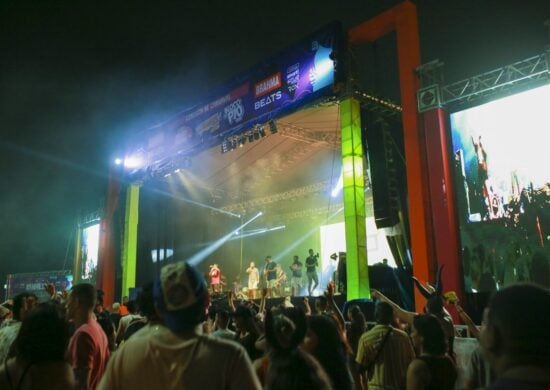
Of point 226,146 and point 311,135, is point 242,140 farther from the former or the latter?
point 311,135

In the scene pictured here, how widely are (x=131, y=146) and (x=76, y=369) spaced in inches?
665

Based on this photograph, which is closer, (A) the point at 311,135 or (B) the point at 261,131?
(B) the point at 261,131

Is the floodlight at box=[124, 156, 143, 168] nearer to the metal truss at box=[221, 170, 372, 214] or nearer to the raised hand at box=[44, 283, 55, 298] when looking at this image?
the metal truss at box=[221, 170, 372, 214]

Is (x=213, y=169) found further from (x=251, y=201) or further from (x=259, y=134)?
(x=259, y=134)

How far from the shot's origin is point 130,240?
19.6m

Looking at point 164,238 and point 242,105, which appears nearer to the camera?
point 242,105

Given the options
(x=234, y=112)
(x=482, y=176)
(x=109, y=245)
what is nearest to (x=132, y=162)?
(x=109, y=245)

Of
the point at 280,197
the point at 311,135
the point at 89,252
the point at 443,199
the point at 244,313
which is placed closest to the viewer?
the point at 244,313

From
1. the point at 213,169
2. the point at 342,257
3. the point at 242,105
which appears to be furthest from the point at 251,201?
the point at 342,257

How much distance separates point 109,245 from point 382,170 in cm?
1308

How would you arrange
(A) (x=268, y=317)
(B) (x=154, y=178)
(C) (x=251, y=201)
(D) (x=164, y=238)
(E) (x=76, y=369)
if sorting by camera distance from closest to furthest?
(A) (x=268, y=317) < (E) (x=76, y=369) < (B) (x=154, y=178) < (D) (x=164, y=238) < (C) (x=251, y=201)

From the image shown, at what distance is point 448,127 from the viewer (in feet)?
37.0

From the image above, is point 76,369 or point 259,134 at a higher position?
point 259,134

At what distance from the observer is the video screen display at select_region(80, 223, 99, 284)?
77.7 ft
